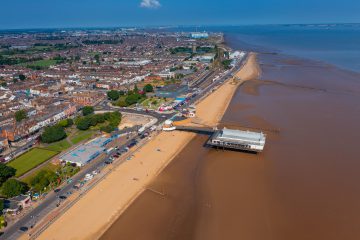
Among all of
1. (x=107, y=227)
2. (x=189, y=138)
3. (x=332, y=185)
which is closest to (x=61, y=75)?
(x=189, y=138)

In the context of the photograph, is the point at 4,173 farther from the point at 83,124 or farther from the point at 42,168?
the point at 83,124

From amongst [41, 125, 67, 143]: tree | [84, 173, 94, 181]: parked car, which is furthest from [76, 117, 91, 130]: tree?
[84, 173, 94, 181]: parked car

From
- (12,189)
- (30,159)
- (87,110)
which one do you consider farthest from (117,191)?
(87,110)

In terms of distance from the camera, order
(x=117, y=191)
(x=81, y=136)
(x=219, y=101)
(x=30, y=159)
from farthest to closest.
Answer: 1. (x=219, y=101)
2. (x=81, y=136)
3. (x=30, y=159)
4. (x=117, y=191)

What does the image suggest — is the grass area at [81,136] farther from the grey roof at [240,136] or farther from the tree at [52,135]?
the grey roof at [240,136]

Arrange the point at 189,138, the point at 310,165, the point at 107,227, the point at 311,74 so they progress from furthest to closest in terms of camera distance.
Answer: the point at 311,74
the point at 189,138
the point at 310,165
the point at 107,227

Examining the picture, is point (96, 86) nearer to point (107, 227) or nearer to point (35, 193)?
point (35, 193)

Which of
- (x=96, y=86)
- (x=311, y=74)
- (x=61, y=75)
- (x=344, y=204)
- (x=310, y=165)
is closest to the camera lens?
(x=344, y=204)

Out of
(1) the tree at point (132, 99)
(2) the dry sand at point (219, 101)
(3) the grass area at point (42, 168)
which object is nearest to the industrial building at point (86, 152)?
(3) the grass area at point (42, 168)
